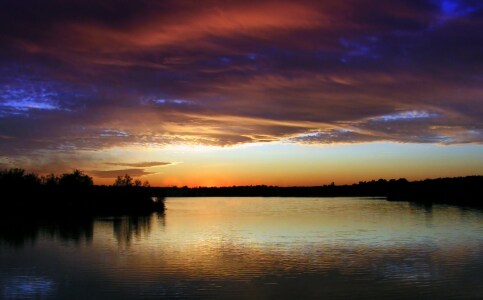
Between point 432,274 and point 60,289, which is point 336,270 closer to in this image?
point 432,274

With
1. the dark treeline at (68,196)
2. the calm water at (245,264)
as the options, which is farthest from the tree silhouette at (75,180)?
the calm water at (245,264)

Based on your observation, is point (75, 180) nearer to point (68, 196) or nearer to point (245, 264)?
point (68, 196)

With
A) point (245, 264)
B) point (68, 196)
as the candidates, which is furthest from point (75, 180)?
point (245, 264)

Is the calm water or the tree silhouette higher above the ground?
the tree silhouette

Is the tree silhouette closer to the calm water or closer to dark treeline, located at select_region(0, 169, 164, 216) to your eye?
dark treeline, located at select_region(0, 169, 164, 216)

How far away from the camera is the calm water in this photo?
20.4 meters

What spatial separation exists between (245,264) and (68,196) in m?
59.8

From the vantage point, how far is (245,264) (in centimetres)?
2723

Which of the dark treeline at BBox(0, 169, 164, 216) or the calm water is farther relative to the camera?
the dark treeline at BBox(0, 169, 164, 216)

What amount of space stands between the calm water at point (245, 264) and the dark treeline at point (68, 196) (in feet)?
84.5

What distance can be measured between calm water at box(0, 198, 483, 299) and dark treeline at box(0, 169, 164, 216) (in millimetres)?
A: 25743

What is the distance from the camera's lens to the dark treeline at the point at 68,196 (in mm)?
70562

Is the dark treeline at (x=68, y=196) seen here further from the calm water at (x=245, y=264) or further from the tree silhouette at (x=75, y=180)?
the calm water at (x=245, y=264)

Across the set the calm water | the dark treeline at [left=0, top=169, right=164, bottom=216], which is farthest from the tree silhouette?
the calm water
